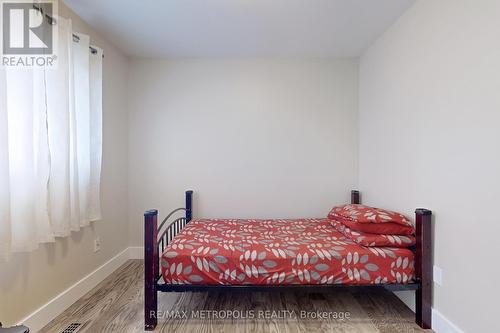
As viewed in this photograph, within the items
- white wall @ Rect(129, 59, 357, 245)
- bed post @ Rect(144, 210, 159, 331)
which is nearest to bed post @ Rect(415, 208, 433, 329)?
white wall @ Rect(129, 59, 357, 245)

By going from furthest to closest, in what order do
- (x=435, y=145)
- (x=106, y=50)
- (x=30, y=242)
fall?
(x=106, y=50) < (x=435, y=145) < (x=30, y=242)

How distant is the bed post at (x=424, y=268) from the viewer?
6.41 feet

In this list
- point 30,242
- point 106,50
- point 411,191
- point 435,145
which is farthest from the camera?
point 106,50

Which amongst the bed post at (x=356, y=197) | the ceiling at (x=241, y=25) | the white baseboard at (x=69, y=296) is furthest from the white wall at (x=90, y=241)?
the bed post at (x=356, y=197)

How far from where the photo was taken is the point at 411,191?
2.22 meters

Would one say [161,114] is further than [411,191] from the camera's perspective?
Yes

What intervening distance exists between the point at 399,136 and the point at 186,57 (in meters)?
2.48

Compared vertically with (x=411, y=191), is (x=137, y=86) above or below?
above

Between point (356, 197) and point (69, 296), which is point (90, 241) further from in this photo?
point (356, 197)

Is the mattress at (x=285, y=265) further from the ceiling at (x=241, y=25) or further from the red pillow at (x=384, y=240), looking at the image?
the ceiling at (x=241, y=25)

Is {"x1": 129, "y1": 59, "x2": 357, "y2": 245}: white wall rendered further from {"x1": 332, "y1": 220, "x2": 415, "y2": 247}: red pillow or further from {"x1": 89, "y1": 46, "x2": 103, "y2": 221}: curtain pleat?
{"x1": 332, "y1": 220, "x2": 415, "y2": 247}: red pillow

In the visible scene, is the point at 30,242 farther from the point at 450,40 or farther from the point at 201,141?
the point at 450,40

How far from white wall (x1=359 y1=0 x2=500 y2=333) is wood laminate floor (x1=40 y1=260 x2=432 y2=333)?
51cm

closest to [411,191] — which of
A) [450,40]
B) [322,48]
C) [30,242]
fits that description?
[450,40]
